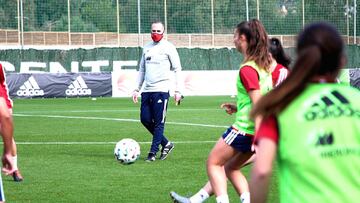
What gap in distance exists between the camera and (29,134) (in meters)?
21.2

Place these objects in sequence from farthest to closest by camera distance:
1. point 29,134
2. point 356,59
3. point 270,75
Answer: point 356,59, point 29,134, point 270,75

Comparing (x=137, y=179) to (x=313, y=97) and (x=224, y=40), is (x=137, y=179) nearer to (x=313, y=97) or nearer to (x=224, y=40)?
(x=313, y=97)

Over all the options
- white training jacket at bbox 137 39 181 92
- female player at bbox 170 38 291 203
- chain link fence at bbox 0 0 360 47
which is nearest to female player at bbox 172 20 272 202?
female player at bbox 170 38 291 203

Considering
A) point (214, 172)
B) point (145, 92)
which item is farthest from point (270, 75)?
point (145, 92)

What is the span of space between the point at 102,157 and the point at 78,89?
23906mm

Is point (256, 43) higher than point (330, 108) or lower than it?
higher

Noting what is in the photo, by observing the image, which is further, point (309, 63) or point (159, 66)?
point (159, 66)

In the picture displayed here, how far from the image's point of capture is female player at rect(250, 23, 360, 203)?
4.09m

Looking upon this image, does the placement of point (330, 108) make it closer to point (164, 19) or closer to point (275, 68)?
point (275, 68)

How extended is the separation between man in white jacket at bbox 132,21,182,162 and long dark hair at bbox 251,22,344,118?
1127cm

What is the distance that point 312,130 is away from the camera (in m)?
4.12

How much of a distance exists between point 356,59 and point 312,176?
145 ft

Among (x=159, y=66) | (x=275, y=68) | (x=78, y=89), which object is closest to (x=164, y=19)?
(x=78, y=89)

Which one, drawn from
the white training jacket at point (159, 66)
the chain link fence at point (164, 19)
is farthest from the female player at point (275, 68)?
A: the chain link fence at point (164, 19)
